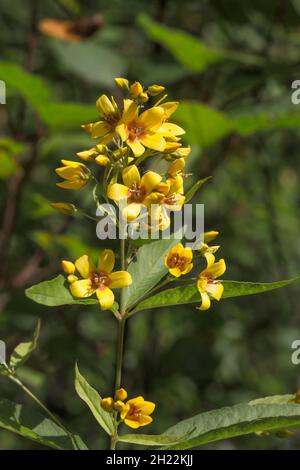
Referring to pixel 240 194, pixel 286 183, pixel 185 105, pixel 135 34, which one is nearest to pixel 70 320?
pixel 240 194

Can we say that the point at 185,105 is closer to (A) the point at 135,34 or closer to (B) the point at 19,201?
(B) the point at 19,201

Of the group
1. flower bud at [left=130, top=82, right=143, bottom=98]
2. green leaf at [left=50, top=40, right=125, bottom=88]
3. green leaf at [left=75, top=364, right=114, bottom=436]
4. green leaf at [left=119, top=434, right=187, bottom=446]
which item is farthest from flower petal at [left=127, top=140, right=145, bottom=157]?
green leaf at [left=50, top=40, right=125, bottom=88]

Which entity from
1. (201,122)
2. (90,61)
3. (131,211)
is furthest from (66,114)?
(131,211)

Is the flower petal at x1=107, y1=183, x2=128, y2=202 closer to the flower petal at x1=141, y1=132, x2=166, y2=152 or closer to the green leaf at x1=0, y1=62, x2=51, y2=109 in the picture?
the flower petal at x1=141, y1=132, x2=166, y2=152

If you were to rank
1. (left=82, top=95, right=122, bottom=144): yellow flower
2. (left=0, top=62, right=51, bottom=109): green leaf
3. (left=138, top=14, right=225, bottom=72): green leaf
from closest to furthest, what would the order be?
(left=82, top=95, right=122, bottom=144): yellow flower → (left=0, top=62, right=51, bottom=109): green leaf → (left=138, top=14, right=225, bottom=72): green leaf

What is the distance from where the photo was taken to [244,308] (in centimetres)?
442

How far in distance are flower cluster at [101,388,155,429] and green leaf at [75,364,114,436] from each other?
3cm

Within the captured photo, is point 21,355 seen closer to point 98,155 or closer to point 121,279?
point 121,279

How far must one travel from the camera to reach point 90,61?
293cm

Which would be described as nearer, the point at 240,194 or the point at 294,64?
the point at 294,64

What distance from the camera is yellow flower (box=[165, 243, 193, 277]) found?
135 centimetres
